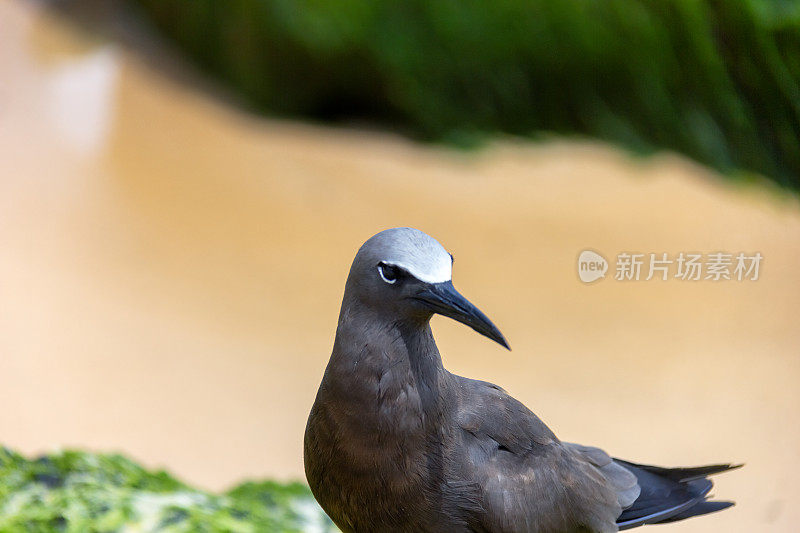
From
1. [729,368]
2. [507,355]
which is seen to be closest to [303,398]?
[507,355]

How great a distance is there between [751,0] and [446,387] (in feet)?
3.84

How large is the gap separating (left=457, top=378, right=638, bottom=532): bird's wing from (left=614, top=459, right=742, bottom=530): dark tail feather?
3 centimetres

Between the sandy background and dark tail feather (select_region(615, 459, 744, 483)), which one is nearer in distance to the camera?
dark tail feather (select_region(615, 459, 744, 483))

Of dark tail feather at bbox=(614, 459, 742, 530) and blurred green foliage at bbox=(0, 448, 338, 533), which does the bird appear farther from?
blurred green foliage at bbox=(0, 448, 338, 533)

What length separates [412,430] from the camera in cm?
105

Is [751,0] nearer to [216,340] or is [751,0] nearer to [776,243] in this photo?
[776,243]

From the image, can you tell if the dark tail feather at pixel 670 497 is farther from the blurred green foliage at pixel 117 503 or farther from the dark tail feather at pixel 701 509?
the blurred green foliage at pixel 117 503

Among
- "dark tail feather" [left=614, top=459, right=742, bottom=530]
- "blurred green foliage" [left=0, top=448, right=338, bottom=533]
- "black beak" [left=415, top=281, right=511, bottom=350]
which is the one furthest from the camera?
"blurred green foliage" [left=0, top=448, right=338, bottom=533]

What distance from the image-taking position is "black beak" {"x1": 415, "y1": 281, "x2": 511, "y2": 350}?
0.96 meters

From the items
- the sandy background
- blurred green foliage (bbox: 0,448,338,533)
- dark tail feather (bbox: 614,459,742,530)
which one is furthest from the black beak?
the sandy background

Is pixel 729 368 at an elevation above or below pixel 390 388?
above

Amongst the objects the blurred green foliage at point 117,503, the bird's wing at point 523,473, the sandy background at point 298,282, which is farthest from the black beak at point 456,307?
the sandy background at point 298,282

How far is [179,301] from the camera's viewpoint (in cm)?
277

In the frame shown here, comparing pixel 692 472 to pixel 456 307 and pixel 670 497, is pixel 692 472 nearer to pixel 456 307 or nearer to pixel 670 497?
pixel 670 497
